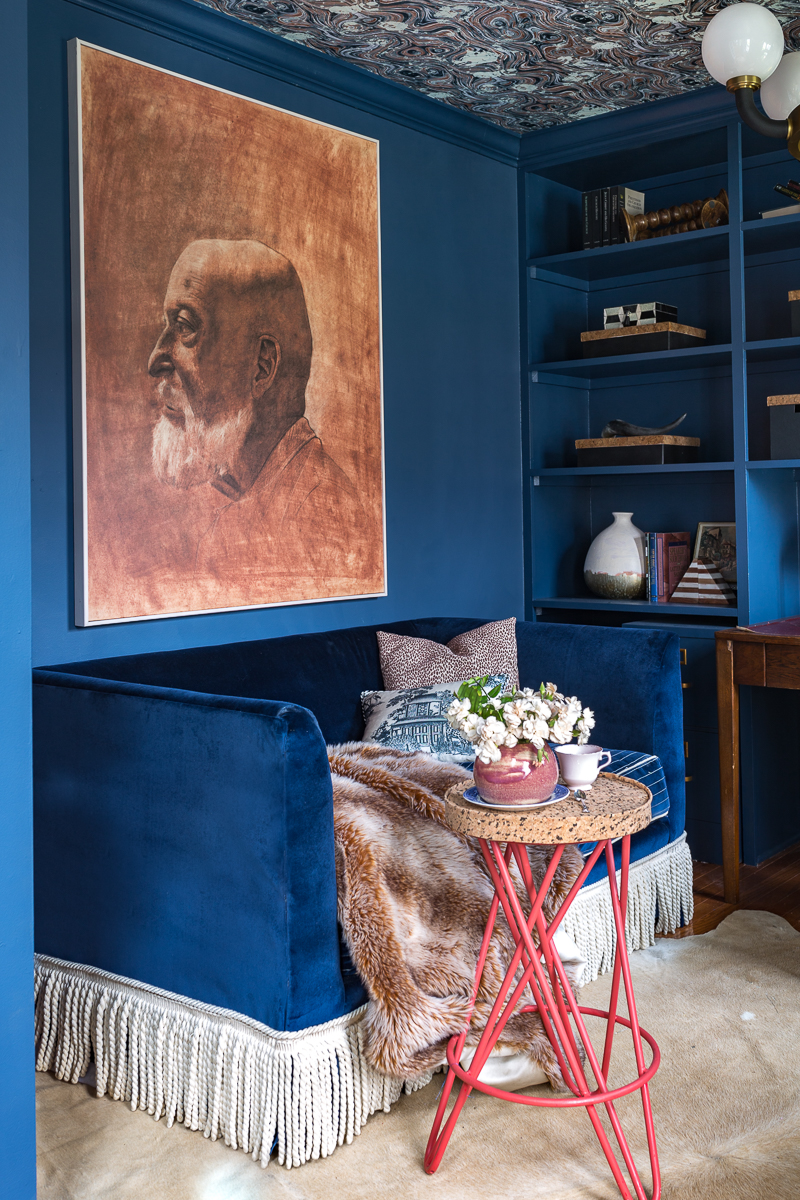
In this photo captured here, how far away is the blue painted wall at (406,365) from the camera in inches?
105

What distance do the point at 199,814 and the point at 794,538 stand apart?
8.93 feet

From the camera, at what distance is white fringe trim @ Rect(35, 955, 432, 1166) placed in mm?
1963

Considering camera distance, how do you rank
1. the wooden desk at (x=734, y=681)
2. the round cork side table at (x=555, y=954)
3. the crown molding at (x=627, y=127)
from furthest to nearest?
the crown molding at (x=627, y=127), the wooden desk at (x=734, y=681), the round cork side table at (x=555, y=954)

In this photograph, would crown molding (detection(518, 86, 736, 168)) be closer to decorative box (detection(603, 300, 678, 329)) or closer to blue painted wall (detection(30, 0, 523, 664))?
blue painted wall (detection(30, 0, 523, 664))

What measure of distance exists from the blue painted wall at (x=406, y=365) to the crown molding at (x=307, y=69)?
2 centimetres

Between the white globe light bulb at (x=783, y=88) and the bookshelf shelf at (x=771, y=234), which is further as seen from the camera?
Result: the bookshelf shelf at (x=771, y=234)

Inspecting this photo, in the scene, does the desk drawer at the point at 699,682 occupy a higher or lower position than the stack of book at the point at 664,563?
lower

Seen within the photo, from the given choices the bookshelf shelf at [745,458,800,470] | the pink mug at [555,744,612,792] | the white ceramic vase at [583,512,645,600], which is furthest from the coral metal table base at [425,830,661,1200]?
the white ceramic vase at [583,512,645,600]

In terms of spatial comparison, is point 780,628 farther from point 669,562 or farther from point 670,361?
point 670,361

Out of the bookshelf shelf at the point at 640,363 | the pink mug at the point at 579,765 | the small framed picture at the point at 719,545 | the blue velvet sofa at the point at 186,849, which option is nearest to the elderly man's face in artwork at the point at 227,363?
the blue velvet sofa at the point at 186,849

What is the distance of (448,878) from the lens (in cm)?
225

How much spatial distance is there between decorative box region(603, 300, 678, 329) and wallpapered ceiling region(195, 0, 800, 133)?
71 centimetres

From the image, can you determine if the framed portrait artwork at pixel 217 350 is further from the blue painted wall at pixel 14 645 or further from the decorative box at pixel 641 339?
the blue painted wall at pixel 14 645

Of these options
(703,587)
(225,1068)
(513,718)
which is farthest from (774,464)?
(225,1068)
